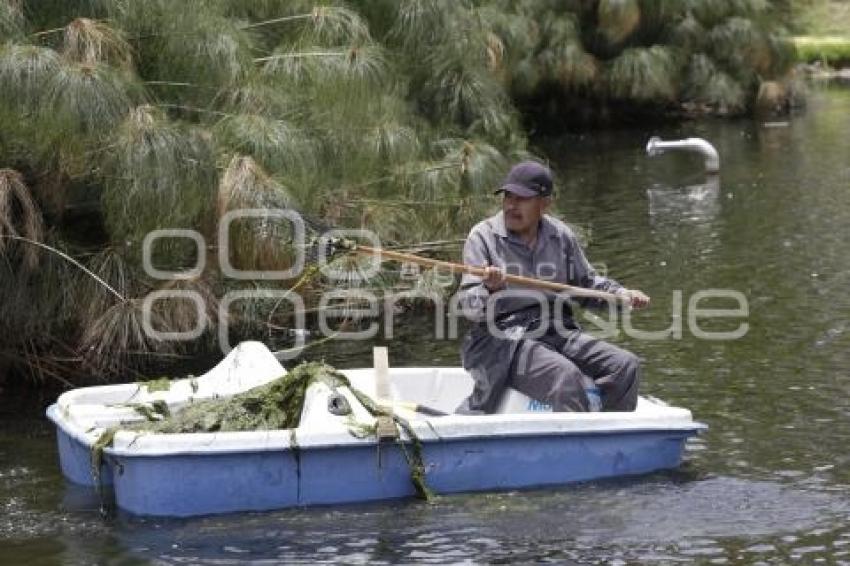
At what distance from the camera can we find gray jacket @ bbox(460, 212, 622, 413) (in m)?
8.00

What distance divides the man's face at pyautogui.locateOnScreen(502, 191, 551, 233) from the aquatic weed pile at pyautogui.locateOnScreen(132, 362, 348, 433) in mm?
1200

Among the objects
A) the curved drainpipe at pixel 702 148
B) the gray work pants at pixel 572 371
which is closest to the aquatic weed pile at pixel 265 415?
the gray work pants at pixel 572 371

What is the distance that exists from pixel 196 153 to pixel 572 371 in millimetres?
3063

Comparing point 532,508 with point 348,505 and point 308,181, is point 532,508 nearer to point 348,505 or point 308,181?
point 348,505

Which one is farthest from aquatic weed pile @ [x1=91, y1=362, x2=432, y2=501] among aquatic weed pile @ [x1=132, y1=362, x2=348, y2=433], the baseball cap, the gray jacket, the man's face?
the baseball cap

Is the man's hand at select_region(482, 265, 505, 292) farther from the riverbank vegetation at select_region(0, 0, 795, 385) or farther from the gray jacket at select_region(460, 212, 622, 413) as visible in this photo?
the riverbank vegetation at select_region(0, 0, 795, 385)

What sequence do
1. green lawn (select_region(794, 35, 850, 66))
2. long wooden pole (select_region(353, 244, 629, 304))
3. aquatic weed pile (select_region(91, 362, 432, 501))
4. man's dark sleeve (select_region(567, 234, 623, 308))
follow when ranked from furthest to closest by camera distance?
green lawn (select_region(794, 35, 850, 66)) → man's dark sleeve (select_region(567, 234, 623, 308)) → long wooden pole (select_region(353, 244, 629, 304)) → aquatic weed pile (select_region(91, 362, 432, 501))

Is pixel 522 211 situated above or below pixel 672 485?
above

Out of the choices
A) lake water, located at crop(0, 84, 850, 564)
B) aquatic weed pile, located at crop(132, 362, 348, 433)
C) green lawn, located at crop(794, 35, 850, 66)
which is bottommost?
lake water, located at crop(0, 84, 850, 564)

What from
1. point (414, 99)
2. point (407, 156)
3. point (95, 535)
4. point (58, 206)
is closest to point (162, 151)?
point (58, 206)

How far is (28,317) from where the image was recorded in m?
9.80

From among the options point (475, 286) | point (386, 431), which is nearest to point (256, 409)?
point (386, 431)

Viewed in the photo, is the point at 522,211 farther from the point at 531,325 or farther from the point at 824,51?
the point at 824,51

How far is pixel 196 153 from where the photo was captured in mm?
9664
